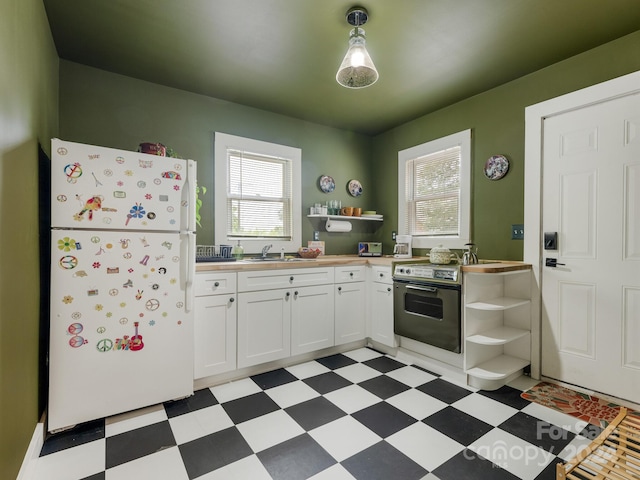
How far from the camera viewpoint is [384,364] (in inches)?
116

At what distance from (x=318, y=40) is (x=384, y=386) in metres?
2.63

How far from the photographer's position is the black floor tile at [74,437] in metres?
1.77

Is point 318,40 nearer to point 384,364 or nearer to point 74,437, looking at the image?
point 384,364

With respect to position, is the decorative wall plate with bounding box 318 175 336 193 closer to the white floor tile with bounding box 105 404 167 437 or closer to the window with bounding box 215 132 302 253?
the window with bounding box 215 132 302 253

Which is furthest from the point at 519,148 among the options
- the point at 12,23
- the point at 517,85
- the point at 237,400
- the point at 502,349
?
the point at 12,23

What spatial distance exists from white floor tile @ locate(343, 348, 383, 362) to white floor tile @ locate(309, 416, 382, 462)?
1.07 metres

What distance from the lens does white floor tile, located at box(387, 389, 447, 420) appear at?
A: 6.95 feet

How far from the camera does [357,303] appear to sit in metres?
3.33

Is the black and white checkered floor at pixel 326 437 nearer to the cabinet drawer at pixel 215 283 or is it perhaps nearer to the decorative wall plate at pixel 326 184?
the cabinet drawer at pixel 215 283

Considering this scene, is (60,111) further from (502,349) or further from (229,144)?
(502,349)

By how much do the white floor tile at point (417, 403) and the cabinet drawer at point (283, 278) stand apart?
1.20 metres

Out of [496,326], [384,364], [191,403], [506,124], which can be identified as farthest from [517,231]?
[191,403]

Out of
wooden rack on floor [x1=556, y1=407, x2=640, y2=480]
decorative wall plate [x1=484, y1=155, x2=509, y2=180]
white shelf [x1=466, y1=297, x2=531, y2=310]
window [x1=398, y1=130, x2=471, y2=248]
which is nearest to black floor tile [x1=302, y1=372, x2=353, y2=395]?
white shelf [x1=466, y1=297, x2=531, y2=310]

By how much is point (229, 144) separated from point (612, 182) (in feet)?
10.6
